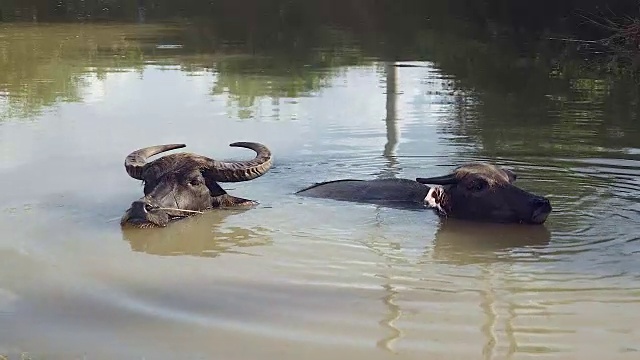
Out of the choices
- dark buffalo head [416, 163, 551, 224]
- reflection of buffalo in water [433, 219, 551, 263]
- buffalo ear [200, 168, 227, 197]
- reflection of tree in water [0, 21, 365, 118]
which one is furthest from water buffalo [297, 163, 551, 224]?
reflection of tree in water [0, 21, 365, 118]

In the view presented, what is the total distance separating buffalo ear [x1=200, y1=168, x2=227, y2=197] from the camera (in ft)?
29.5

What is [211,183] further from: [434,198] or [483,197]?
[483,197]

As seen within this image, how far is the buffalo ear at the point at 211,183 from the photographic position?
8977mm

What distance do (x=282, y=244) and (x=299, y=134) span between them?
490 centimetres

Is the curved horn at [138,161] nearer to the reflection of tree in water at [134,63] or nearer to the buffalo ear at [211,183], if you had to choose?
the buffalo ear at [211,183]

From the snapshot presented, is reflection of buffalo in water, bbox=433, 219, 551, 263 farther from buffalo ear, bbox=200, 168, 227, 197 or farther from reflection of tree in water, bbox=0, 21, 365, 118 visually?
reflection of tree in water, bbox=0, 21, 365, 118

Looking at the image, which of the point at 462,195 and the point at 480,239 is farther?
the point at 462,195

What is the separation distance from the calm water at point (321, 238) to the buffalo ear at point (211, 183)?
457 millimetres

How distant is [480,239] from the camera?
795 cm

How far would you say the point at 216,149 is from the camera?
11.4 metres

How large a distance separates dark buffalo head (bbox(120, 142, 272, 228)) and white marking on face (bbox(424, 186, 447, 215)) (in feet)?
5.24

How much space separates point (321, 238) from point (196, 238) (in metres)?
1.03

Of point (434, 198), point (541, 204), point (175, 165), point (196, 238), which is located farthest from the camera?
point (175, 165)

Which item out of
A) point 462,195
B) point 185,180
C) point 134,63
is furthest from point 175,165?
point 134,63
